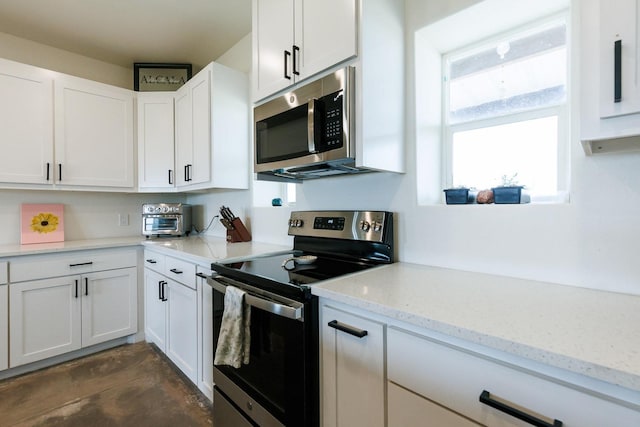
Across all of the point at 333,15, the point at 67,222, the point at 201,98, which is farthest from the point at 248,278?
the point at 67,222

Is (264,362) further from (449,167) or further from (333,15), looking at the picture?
(333,15)

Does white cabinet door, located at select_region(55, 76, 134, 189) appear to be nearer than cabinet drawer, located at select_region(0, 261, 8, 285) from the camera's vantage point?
No

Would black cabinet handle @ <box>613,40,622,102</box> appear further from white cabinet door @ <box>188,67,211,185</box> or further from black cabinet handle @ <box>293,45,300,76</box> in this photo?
white cabinet door @ <box>188,67,211,185</box>

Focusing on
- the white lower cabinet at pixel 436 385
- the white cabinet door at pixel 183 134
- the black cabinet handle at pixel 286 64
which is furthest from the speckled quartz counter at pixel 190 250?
the black cabinet handle at pixel 286 64

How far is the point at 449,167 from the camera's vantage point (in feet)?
5.19

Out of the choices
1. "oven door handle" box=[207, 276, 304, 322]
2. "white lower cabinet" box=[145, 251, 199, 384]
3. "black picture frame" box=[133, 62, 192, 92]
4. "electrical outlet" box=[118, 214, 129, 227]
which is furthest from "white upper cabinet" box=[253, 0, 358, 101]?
"electrical outlet" box=[118, 214, 129, 227]

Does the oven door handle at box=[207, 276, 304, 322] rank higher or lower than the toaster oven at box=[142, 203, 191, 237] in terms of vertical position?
lower

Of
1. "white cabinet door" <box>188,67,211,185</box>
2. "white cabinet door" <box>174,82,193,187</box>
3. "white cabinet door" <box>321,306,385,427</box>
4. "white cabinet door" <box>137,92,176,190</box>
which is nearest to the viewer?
"white cabinet door" <box>321,306,385,427</box>

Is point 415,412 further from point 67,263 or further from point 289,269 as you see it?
point 67,263

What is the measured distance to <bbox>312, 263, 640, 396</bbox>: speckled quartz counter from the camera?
575mm

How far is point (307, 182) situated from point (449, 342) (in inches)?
54.8

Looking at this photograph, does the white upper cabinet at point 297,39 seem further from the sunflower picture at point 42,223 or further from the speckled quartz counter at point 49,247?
the sunflower picture at point 42,223

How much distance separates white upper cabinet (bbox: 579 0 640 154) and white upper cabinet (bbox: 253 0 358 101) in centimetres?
77

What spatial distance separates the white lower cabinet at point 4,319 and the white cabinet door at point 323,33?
241cm
